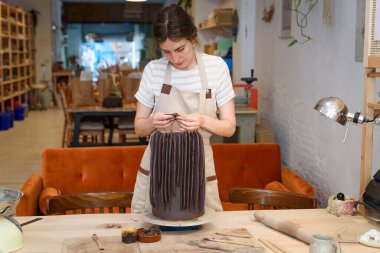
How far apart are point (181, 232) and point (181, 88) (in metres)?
0.66

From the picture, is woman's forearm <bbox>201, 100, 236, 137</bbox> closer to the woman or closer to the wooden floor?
the woman

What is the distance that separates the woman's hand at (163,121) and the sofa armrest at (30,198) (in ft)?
5.24

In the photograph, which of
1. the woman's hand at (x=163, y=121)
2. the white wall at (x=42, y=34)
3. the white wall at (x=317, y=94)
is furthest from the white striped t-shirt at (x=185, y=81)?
the white wall at (x=42, y=34)

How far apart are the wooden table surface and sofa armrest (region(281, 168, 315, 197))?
4.29ft

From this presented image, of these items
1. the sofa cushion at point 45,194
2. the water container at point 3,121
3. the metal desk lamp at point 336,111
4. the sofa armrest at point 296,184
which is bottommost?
the water container at point 3,121

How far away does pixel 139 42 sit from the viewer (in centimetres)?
2317

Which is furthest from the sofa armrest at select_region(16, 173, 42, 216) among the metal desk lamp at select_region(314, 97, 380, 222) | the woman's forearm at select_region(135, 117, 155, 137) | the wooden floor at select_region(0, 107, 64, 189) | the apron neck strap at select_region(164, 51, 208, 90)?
the wooden floor at select_region(0, 107, 64, 189)

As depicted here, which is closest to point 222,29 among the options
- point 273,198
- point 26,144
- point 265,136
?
point 265,136

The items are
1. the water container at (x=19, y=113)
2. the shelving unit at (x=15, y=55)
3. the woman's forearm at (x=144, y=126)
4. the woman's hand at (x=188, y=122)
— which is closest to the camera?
the woman's hand at (x=188, y=122)

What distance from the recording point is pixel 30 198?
3404mm

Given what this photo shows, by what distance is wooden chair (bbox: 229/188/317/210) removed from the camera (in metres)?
2.47

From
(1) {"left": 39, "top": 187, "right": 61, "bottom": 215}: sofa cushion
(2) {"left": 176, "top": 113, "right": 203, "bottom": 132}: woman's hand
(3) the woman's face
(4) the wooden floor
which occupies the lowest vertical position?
(4) the wooden floor

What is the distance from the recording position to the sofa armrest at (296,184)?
352 centimetres

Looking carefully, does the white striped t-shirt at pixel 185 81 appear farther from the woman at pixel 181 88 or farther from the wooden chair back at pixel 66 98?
the wooden chair back at pixel 66 98
